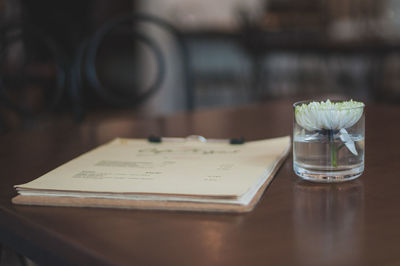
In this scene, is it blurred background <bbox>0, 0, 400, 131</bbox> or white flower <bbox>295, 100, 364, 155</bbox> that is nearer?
white flower <bbox>295, 100, 364, 155</bbox>

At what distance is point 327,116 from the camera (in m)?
0.53

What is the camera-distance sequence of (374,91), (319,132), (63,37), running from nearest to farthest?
(319,132)
(374,91)
(63,37)

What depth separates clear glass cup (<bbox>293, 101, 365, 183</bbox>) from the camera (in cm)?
53

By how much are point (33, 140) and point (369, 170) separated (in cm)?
55

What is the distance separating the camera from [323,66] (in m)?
5.19

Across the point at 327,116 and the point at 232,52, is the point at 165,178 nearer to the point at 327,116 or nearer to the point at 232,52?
the point at 327,116

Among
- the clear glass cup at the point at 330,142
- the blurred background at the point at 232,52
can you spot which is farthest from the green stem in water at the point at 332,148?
the blurred background at the point at 232,52

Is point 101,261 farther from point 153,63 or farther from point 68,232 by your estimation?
point 153,63

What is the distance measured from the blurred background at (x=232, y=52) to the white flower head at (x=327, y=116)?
237cm

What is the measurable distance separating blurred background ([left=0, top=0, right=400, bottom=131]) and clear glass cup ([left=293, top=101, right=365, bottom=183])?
2.37 meters

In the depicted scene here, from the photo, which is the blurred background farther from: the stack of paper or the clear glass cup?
the clear glass cup

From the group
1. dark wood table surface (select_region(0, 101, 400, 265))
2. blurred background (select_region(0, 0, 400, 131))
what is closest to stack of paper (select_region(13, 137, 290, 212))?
dark wood table surface (select_region(0, 101, 400, 265))

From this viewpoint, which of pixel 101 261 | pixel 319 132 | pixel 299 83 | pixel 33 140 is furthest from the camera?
pixel 299 83

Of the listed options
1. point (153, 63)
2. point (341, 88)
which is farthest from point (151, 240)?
point (153, 63)
